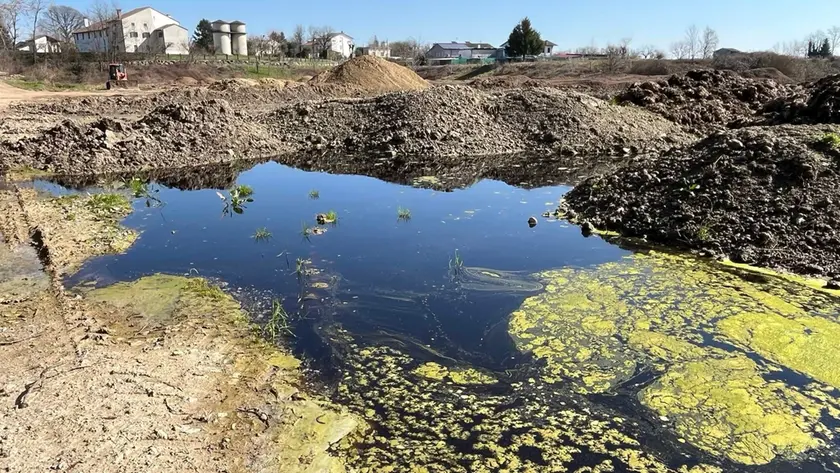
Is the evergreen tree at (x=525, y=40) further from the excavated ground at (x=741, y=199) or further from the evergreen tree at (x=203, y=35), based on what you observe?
the excavated ground at (x=741, y=199)

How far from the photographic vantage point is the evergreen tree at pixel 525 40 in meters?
64.4

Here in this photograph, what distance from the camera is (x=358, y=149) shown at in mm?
18406

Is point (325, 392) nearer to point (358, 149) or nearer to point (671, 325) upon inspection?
point (671, 325)

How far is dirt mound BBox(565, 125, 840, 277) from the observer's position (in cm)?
768

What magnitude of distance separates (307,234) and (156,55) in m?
49.1

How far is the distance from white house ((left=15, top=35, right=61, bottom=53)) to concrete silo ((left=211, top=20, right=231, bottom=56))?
1639cm

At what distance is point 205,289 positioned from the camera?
22.4 ft

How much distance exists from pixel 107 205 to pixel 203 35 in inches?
2633

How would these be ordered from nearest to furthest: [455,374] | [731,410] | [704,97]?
[731,410] → [455,374] → [704,97]

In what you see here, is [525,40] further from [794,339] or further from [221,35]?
[794,339]

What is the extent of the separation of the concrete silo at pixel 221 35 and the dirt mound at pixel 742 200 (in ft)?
218

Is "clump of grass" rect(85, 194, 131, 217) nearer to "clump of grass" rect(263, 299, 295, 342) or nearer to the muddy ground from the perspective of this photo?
the muddy ground

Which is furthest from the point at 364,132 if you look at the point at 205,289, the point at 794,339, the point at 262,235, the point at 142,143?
the point at 794,339

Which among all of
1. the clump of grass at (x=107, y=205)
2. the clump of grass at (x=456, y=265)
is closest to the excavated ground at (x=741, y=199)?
the clump of grass at (x=456, y=265)
